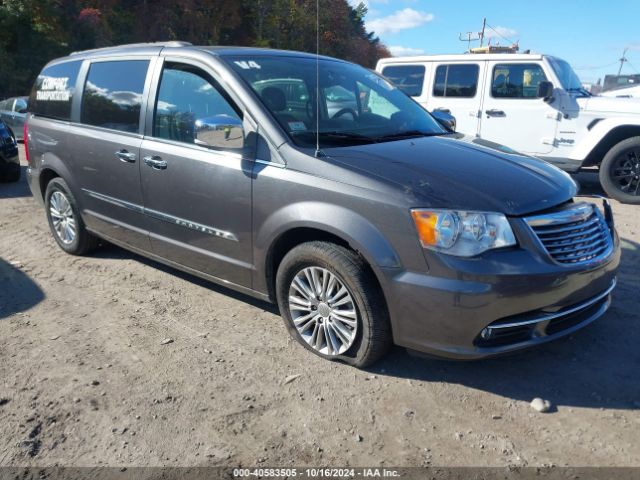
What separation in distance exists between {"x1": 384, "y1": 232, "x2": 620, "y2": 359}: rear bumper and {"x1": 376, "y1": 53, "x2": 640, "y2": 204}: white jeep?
5188mm

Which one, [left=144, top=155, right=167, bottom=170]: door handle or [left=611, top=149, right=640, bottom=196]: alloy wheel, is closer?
[left=144, top=155, right=167, bottom=170]: door handle

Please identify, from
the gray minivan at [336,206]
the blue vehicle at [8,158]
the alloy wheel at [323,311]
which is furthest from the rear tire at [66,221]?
the blue vehicle at [8,158]

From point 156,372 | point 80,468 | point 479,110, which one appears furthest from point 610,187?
point 80,468

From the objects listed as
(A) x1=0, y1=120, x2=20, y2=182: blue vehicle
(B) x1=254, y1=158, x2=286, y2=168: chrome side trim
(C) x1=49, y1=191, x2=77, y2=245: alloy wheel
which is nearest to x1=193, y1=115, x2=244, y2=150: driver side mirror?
(B) x1=254, y1=158, x2=286, y2=168: chrome side trim

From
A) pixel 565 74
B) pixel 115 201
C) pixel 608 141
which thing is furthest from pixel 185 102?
→ pixel 565 74

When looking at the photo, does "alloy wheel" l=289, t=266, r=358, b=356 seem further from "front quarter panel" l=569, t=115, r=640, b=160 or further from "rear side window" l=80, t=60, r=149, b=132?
"front quarter panel" l=569, t=115, r=640, b=160

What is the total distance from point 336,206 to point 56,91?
3587mm

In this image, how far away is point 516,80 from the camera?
26.3 ft

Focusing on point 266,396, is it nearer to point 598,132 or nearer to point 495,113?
point 598,132

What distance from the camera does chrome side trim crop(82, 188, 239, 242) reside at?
3.52 metres

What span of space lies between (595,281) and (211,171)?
240 cm

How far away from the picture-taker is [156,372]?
318cm

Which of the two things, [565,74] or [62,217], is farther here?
[565,74]

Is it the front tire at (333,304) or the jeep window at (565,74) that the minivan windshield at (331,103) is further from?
Result: the jeep window at (565,74)
